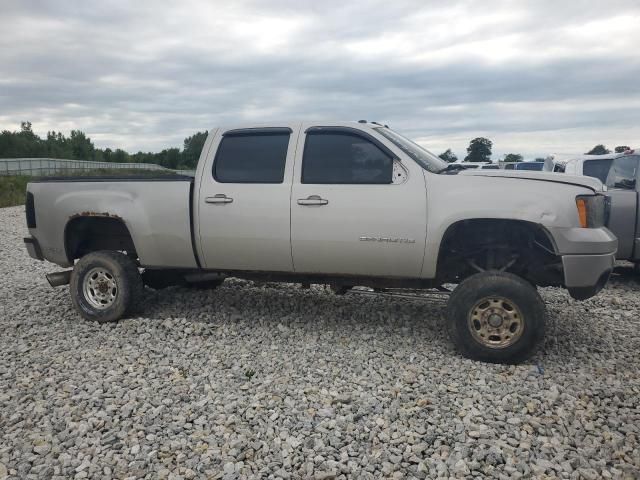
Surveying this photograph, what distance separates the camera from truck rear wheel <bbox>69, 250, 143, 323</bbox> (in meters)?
6.13

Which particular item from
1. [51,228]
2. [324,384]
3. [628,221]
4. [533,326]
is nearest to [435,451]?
[324,384]

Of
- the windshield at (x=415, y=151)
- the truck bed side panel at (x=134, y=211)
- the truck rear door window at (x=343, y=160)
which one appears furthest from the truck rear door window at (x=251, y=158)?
the windshield at (x=415, y=151)

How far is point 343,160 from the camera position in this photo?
5.51 meters

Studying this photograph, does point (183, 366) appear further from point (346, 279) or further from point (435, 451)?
point (435, 451)

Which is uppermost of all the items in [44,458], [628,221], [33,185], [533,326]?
[33,185]

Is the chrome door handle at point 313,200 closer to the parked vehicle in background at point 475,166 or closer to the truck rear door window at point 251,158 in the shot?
the truck rear door window at point 251,158

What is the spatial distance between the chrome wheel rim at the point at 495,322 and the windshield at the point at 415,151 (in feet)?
4.30

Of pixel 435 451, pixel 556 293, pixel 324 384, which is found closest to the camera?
pixel 435 451

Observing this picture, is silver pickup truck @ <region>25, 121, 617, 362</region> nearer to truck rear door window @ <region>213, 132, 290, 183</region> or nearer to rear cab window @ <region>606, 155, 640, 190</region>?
truck rear door window @ <region>213, 132, 290, 183</region>

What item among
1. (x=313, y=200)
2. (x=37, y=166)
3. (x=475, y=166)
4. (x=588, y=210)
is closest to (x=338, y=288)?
(x=313, y=200)

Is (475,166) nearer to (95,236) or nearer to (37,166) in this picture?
(95,236)

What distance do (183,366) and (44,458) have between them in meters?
1.54

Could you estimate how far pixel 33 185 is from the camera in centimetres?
637

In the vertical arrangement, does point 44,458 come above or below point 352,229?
below
